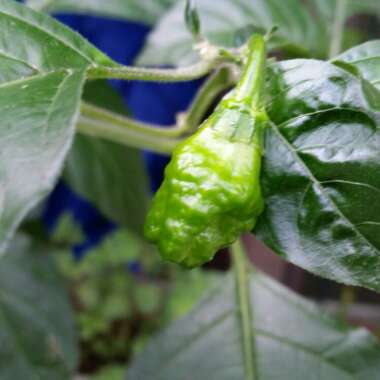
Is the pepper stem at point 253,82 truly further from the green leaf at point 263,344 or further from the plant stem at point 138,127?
the green leaf at point 263,344

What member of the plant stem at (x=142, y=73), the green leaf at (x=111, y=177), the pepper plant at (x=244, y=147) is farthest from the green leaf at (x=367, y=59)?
the green leaf at (x=111, y=177)

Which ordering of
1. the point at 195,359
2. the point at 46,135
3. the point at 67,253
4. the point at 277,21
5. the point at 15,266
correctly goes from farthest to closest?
the point at 67,253 → the point at 15,266 → the point at 277,21 → the point at 195,359 → the point at 46,135

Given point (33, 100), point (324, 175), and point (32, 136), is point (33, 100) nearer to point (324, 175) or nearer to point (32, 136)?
point (32, 136)

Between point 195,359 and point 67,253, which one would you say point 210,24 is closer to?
point 195,359

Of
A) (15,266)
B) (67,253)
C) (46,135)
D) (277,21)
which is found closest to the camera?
(46,135)

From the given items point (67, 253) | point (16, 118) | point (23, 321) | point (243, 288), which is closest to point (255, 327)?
point (243, 288)

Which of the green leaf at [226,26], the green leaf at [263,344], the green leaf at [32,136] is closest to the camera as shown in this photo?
the green leaf at [32,136]

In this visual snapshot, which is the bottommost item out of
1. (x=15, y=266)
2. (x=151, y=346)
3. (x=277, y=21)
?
(x=15, y=266)
